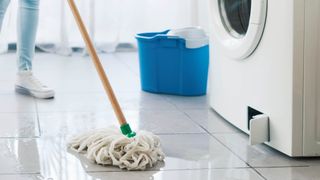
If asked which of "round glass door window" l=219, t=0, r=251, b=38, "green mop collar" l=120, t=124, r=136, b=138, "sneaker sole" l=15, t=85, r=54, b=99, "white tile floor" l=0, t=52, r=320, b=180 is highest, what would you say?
"round glass door window" l=219, t=0, r=251, b=38

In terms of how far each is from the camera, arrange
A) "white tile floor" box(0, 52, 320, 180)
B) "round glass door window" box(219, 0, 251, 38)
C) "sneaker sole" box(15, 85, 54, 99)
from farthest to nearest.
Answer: "sneaker sole" box(15, 85, 54, 99), "round glass door window" box(219, 0, 251, 38), "white tile floor" box(0, 52, 320, 180)

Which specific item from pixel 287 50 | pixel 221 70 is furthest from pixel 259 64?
pixel 221 70

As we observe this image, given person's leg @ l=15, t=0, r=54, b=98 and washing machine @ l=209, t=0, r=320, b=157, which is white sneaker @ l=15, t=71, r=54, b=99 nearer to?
person's leg @ l=15, t=0, r=54, b=98

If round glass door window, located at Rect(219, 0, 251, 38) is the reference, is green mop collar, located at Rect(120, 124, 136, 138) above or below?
below

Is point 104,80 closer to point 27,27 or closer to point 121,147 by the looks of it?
point 121,147

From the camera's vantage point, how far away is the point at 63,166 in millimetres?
1548

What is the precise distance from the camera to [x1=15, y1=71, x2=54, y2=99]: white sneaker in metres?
2.43

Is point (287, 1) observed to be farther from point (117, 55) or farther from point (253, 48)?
point (117, 55)

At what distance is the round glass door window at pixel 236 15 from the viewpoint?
6.27ft

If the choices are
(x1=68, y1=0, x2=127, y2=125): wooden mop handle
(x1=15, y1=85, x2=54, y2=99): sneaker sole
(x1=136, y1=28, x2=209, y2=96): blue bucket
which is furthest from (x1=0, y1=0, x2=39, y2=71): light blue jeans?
(x1=68, y1=0, x2=127, y2=125): wooden mop handle

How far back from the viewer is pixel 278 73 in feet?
5.36

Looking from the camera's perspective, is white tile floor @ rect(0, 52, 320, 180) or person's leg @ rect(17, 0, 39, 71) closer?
white tile floor @ rect(0, 52, 320, 180)

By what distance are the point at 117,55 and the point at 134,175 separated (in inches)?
89.6

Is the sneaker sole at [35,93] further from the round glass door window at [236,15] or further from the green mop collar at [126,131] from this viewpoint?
the green mop collar at [126,131]
